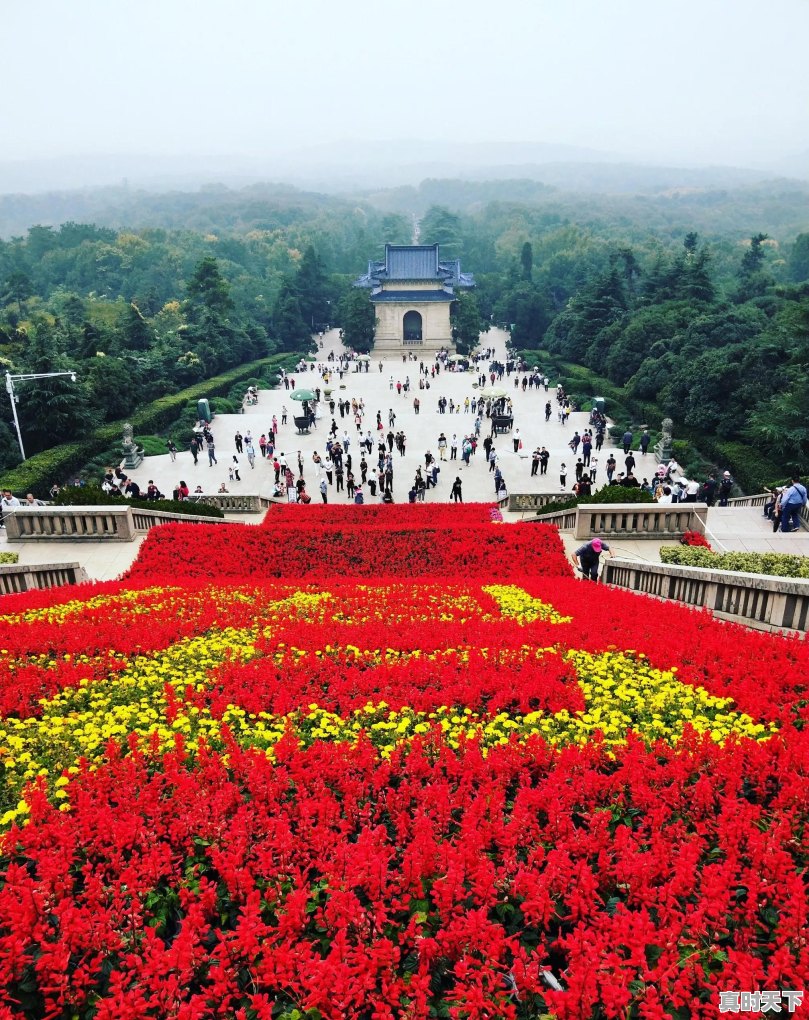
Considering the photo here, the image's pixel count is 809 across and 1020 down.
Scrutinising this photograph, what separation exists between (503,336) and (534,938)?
253 ft

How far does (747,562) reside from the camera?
11.9 metres

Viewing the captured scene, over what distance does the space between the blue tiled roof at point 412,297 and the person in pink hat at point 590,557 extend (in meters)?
55.1

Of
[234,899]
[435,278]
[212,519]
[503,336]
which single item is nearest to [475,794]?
[234,899]

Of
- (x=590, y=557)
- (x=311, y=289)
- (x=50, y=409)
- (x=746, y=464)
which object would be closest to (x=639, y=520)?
(x=590, y=557)

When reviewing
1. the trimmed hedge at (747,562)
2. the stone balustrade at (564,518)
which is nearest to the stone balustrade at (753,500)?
the stone balustrade at (564,518)

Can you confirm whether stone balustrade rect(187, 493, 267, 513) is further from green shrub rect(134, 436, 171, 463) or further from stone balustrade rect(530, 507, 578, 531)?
green shrub rect(134, 436, 171, 463)

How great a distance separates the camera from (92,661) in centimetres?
746

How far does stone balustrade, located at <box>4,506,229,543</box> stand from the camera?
15.7 metres

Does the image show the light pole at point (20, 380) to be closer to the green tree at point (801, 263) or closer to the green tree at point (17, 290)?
the green tree at point (17, 290)

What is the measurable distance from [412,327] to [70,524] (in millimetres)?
55849

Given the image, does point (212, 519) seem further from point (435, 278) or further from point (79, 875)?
point (435, 278)

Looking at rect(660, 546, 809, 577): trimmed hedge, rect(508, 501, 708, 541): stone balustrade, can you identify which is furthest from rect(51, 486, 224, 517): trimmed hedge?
rect(660, 546, 809, 577): trimmed hedge

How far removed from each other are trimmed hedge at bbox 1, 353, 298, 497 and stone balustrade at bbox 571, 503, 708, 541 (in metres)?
23.5

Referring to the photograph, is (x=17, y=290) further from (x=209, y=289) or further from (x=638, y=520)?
(x=638, y=520)
